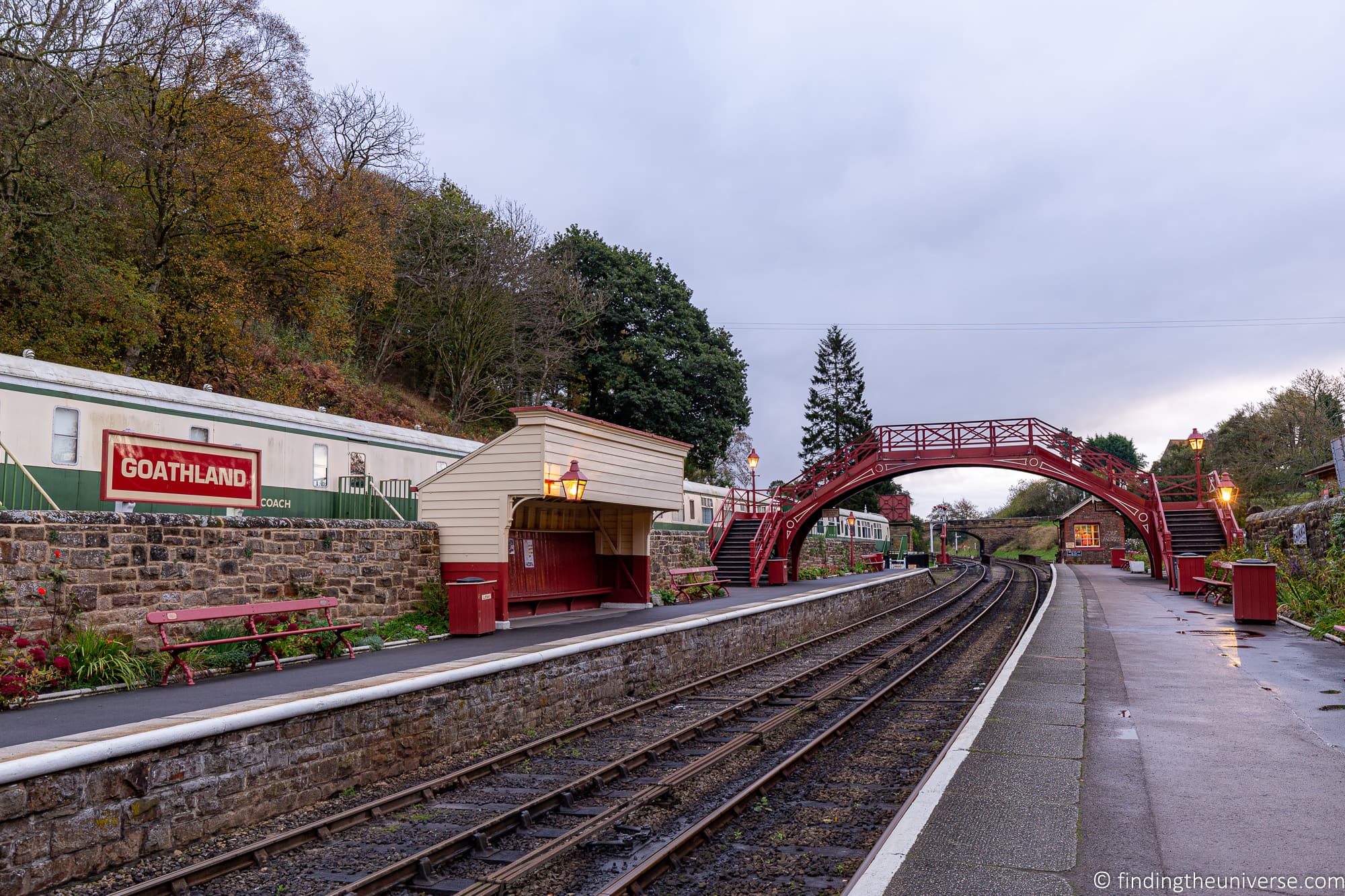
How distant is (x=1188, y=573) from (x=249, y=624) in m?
21.6

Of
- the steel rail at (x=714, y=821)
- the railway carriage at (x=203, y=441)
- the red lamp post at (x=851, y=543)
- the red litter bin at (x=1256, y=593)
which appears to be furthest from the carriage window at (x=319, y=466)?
the red lamp post at (x=851, y=543)

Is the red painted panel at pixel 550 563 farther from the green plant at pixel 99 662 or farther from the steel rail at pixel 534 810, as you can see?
the green plant at pixel 99 662

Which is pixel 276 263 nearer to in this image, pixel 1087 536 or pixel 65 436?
pixel 65 436

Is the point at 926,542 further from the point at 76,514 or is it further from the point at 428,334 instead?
the point at 76,514

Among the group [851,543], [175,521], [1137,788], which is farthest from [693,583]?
[851,543]

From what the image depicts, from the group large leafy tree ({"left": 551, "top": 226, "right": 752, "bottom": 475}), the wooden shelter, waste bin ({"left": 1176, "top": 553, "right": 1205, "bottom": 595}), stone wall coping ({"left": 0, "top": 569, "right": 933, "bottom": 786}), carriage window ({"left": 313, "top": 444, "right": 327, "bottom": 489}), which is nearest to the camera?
stone wall coping ({"left": 0, "top": 569, "right": 933, "bottom": 786})

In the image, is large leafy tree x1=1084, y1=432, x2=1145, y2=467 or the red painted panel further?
large leafy tree x1=1084, y1=432, x2=1145, y2=467

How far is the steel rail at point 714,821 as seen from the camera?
5.16 meters

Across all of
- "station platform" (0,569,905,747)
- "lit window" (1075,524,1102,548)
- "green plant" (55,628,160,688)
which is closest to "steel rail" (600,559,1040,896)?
"station platform" (0,569,905,747)

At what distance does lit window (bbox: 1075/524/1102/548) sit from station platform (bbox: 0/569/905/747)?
153ft

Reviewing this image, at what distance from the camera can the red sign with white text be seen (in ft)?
32.5

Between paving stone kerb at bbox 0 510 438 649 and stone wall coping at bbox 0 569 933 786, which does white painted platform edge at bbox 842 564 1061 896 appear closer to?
stone wall coping at bbox 0 569 933 786

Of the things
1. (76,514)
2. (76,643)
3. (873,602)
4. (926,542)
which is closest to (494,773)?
(76,643)

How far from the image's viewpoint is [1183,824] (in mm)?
5117
